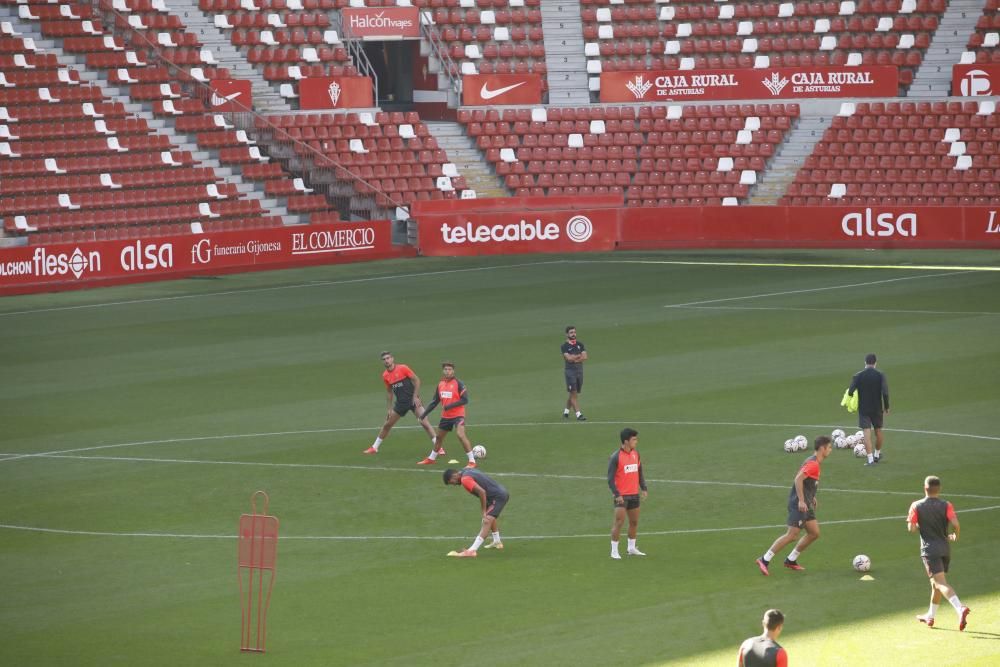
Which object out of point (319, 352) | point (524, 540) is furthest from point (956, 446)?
point (319, 352)

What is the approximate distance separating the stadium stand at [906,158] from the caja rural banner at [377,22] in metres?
16.2

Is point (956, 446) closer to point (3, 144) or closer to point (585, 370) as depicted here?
point (585, 370)

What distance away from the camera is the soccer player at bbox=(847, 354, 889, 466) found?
24812mm

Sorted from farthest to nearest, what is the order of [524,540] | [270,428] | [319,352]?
1. [319,352]
2. [270,428]
3. [524,540]

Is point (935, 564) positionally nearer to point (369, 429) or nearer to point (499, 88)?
point (369, 429)

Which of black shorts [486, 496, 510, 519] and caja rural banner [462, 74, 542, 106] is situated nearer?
black shorts [486, 496, 510, 519]

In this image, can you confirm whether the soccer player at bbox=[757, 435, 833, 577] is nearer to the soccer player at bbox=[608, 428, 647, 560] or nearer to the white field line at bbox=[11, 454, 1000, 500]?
the soccer player at bbox=[608, 428, 647, 560]

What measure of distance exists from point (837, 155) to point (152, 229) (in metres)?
24.7

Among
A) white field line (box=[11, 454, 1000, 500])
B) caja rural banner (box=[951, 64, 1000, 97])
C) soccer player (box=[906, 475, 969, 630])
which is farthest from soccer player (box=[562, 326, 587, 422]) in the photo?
caja rural banner (box=[951, 64, 1000, 97])

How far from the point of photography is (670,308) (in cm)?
4269

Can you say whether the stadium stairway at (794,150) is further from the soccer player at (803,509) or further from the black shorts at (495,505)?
the soccer player at (803,509)

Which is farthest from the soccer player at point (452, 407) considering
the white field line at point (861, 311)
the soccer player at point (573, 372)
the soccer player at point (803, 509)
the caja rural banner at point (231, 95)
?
the caja rural banner at point (231, 95)

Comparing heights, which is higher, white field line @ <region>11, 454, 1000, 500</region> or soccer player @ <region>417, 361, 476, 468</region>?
soccer player @ <region>417, 361, 476, 468</region>

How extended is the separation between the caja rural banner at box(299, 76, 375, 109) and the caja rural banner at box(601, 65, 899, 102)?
9.36m
